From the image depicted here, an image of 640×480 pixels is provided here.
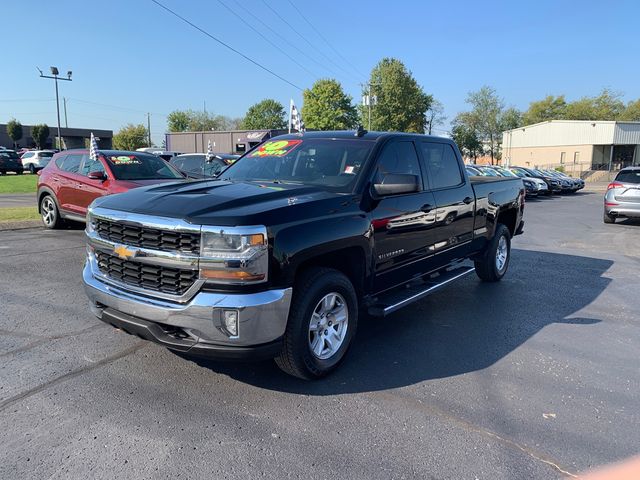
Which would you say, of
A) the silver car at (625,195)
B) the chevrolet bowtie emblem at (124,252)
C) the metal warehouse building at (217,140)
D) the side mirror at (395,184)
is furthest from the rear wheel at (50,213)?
the metal warehouse building at (217,140)

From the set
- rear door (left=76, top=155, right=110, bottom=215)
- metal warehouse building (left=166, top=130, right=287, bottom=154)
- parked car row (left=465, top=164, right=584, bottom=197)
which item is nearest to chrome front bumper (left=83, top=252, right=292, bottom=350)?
rear door (left=76, top=155, right=110, bottom=215)

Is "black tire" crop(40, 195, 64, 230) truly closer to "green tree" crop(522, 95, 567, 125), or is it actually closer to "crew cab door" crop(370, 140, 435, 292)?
"crew cab door" crop(370, 140, 435, 292)

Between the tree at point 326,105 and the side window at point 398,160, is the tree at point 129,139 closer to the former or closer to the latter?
the tree at point 326,105

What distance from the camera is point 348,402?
Result: 11.1ft

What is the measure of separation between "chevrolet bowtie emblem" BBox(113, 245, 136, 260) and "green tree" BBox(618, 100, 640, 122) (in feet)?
336

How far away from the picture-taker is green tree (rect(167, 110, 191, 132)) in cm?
11612

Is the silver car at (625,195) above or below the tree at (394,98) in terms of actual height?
below

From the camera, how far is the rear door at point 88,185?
29.3ft

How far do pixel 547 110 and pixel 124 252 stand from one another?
4218 inches

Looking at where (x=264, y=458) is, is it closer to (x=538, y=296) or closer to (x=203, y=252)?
(x=203, y=252)

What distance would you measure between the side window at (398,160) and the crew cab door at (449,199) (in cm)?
20

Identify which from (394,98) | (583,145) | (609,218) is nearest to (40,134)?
(394,98)

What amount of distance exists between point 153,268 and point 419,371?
227cm

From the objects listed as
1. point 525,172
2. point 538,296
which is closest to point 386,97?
point 525,172
